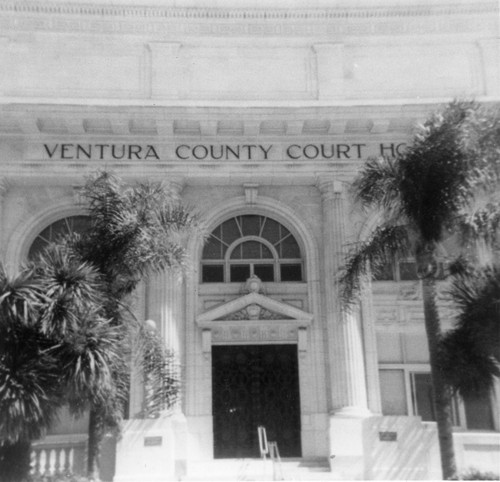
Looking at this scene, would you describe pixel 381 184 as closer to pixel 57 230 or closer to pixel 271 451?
pixel 271 451

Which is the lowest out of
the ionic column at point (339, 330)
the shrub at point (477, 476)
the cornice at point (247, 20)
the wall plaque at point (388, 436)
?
the shrub at point (477, 476)

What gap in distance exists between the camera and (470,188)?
40.5ft

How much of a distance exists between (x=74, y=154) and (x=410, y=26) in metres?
10.4

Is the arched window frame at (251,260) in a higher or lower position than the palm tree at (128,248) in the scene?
higher

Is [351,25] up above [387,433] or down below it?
above

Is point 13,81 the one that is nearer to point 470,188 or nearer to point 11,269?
point 11,269

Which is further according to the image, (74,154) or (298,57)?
(298,57)

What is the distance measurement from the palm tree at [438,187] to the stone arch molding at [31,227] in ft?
29.6

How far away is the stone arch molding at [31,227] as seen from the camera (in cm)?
1853

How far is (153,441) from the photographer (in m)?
16.0

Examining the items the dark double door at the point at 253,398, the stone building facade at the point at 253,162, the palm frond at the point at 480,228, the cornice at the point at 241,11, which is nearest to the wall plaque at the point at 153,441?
the stone building facade at the point at 253,162

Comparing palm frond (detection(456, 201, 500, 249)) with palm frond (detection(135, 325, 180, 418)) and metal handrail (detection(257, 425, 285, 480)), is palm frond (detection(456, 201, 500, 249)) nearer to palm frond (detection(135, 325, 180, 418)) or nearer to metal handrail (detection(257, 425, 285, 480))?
palm frond (detection(135, 325, 180, 418))

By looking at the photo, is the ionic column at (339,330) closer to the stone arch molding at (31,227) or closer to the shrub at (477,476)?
the shrub at (477,476)

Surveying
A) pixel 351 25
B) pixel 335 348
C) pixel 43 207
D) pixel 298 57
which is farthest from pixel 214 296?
pixel 351 25
